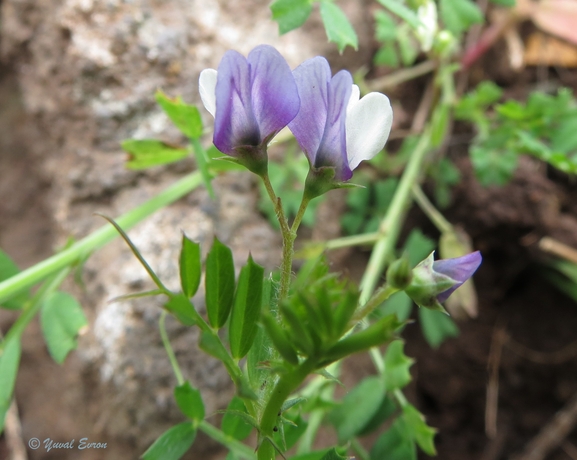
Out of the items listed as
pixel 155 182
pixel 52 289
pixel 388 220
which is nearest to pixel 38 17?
pixel 155 182

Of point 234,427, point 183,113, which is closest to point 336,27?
point 183,113

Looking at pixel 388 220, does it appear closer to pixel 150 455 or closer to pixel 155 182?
pixel 155 182

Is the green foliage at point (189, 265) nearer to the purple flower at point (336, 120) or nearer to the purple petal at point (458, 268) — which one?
the purple flower at point (336, 120)

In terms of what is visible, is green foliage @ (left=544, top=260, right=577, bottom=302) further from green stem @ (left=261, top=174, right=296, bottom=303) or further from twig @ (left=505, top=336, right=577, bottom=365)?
green stem @ (left=261, top=174, right=296, bottom=303)

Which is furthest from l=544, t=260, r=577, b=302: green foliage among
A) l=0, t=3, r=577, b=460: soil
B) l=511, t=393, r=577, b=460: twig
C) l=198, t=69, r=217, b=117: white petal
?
l=198, t=69, r=217, b=117: white petal

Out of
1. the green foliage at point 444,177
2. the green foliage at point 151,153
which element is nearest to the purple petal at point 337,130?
A: the green foliage at point 151,153
